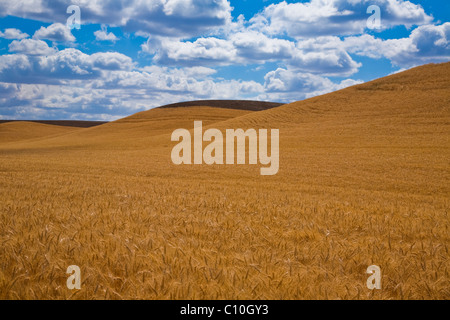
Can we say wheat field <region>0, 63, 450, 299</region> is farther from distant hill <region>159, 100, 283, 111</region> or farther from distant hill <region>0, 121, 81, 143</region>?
distant hill <region>0, 121, 81, 143</region>

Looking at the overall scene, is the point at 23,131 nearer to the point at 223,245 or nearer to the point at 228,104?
the point at 228,104

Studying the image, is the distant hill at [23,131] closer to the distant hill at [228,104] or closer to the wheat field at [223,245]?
the distant hill at [228,104]

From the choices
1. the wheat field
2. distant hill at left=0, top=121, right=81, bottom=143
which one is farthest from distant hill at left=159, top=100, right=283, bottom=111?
the wheat field

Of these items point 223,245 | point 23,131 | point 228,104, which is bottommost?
point 223,245

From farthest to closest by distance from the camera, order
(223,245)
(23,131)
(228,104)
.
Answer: (228,104)
(23,131)
(223,245)

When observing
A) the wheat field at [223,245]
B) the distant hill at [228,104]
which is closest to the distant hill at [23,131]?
the distant hill at [228,104]

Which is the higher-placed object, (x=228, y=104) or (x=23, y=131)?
(x=228, y=104)

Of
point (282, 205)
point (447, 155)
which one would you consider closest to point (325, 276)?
point (282, 205)

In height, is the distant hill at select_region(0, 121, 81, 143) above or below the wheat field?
above

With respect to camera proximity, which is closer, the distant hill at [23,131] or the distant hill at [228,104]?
the distant hill at [23,131]

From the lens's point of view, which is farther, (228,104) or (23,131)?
(228,104)

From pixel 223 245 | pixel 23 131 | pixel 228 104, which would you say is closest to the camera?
pixel 223 245

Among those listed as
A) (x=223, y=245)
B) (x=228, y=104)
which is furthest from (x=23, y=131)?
(x=223, y=245)

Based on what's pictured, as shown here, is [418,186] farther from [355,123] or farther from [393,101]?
[393,101]
